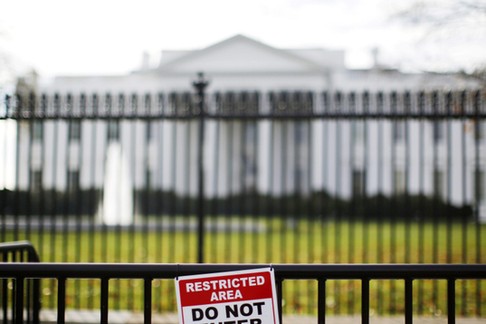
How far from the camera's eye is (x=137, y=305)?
747 centimetres

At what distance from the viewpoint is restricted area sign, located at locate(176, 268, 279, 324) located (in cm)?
238

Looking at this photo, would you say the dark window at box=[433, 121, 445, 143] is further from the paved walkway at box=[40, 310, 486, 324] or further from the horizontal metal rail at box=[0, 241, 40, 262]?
→ the horizontal metal rail at box=[0, 241, 40, 262]

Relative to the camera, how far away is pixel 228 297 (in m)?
2.39

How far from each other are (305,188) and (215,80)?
9.24 metres

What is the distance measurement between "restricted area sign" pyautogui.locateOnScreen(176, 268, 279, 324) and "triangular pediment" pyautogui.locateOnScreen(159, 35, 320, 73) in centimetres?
3098

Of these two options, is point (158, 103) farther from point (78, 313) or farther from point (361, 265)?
point (361, 265)

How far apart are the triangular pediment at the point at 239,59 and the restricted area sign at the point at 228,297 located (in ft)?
102

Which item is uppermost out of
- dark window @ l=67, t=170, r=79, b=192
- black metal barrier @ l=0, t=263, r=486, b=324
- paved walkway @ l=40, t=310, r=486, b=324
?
dark window @ l=67, t=170, r=79, b=192

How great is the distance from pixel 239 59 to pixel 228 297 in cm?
3185

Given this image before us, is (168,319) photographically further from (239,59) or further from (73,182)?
(239,59)

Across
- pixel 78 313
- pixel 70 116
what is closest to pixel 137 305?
pixel 78 313

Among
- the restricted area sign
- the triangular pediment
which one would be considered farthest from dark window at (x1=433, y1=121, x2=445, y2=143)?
the triangular pediment

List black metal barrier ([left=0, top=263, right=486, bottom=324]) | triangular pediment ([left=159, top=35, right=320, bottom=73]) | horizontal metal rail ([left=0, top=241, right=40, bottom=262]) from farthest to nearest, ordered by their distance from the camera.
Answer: triangular pediment ([left=159, top=35, right=320, bottom=73]) → horizontal metal rail ([left=0, top=241, right=40, bottom=262]) → black metal barrier ([left=0, top=263, right=486, bottom=324])

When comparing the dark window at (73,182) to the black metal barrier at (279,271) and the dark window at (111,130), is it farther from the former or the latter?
the black metal barrier at (279,271)
